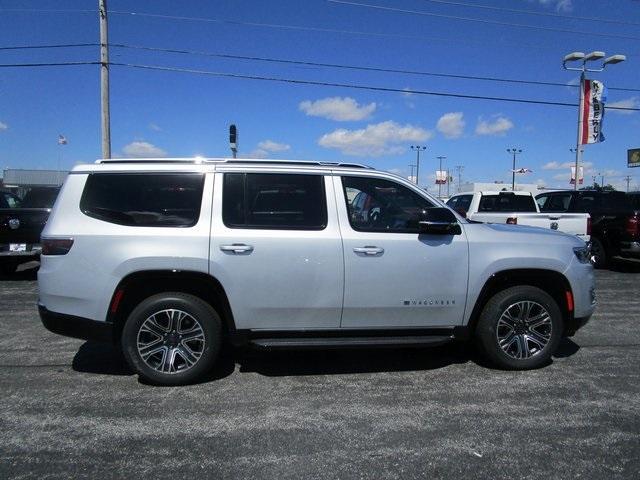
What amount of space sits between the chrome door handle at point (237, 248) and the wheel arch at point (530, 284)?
2.14m

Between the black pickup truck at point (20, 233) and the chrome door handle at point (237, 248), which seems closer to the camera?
the chrome door handle at point (237, 248)

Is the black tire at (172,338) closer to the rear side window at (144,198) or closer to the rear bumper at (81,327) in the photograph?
the rear bumper at (81,327)

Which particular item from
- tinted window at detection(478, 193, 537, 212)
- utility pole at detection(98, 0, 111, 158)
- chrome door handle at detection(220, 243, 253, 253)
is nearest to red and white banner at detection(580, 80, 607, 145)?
tinted window at detection(478, 193, 537, 212)

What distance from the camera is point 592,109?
74.2 ft

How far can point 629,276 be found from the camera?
37.9 feet

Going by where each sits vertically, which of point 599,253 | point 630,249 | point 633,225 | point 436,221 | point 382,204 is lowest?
point 599,253

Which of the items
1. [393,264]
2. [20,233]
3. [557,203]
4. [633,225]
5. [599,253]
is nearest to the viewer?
[393,264]

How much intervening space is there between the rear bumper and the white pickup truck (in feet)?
27.6

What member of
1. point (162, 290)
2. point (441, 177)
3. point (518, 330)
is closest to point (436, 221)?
point (518, 330)

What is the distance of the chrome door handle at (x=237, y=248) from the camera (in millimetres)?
4430

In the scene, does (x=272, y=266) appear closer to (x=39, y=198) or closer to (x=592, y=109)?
(x=39, y=198)

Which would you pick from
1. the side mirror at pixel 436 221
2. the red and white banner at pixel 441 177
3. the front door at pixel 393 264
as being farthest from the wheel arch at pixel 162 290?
the red and white banner at pixel 441 177

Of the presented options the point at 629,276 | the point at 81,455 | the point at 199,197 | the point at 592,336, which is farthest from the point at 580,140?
the point at 81,455

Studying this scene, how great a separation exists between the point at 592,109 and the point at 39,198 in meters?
21.7
